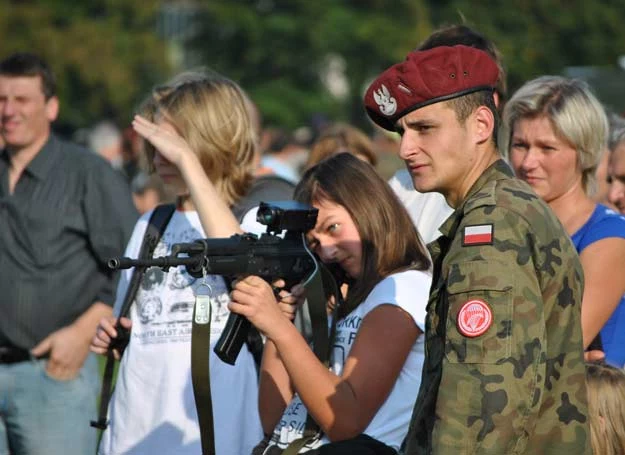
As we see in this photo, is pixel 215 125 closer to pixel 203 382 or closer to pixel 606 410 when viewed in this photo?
pixel 203 382

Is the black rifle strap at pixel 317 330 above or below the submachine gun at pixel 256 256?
below

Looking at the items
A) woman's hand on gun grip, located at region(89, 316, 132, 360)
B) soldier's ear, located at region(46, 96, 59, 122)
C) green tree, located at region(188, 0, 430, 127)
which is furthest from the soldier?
green tree, located at region(188, 0, 430, 127)

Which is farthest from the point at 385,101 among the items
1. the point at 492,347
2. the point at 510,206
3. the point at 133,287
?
the point at 133,287

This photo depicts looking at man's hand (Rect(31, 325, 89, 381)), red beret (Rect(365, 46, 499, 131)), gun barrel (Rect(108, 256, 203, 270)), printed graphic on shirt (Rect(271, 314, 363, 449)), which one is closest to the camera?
red beret (Rect(365, 46, 499, 131))

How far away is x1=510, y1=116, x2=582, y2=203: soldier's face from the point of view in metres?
4.70

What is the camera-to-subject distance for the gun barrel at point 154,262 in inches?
149

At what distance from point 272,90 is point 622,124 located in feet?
110

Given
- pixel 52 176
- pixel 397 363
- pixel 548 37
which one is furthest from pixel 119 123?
pixel 397 363

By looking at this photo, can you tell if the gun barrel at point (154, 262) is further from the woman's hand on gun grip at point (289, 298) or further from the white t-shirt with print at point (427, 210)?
the white t-shirt with print at point (427, 210)

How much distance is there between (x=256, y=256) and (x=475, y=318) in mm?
1169

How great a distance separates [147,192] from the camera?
1225cm

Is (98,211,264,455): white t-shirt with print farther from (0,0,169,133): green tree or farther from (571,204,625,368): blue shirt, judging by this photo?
(0,0,169,133): green tree

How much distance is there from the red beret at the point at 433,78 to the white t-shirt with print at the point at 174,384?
1.52 m

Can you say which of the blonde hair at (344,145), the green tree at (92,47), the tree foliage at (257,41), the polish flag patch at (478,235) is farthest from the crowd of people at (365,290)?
the green tree at (92,47)
